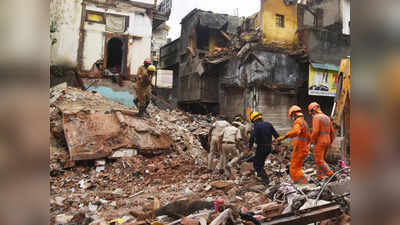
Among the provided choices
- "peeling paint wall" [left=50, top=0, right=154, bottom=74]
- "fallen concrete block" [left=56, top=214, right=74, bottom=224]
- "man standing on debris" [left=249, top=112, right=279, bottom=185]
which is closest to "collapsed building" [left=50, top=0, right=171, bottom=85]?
"peeling paint wall" [left=50, top=0, right=154, bottom=74]

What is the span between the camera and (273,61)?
12.5 metres

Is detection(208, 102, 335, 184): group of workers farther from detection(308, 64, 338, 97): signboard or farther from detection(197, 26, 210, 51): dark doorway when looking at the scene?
detection(197, 26, 210, 51): dark doorway

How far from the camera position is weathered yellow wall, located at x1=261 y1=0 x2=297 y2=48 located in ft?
43.7

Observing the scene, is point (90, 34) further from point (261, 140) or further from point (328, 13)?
point (328, 13)

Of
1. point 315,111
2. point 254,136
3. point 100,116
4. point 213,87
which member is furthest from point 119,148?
point 213,87

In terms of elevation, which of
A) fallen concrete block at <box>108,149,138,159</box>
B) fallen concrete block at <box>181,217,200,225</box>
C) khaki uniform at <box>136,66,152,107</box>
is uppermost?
khaki uniform at <box>136,66,152,107</box>

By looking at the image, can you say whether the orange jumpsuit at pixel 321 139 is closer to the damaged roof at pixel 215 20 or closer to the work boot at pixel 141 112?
the work boot at pixel 141 112

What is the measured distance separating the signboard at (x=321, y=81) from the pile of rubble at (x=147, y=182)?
452 centimetres

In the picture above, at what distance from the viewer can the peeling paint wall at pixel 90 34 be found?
11.7 metres

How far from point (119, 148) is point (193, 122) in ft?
20.2

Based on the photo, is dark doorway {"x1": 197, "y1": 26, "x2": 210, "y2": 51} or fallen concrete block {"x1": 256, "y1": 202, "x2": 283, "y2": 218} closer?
fallen concrete block {"x1": 256, "y1": 202, "x2": 283, "y2": 218}

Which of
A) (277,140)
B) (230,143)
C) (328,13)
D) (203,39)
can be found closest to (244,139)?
(230,143)

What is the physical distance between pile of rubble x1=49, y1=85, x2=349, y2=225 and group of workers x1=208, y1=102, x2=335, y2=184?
0.38m

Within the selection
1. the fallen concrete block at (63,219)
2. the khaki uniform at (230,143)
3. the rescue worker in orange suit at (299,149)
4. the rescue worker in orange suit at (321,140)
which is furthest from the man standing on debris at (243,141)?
the fallen concrete block at (63,219)
